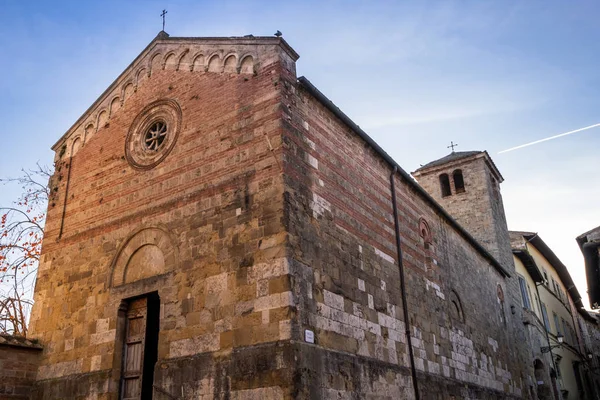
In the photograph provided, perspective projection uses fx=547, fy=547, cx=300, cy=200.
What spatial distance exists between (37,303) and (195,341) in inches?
195

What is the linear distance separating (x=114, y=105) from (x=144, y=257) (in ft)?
13.8

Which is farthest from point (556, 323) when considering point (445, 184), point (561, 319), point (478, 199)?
point (445, 184)

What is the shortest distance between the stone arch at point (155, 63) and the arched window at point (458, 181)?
54.2 ft

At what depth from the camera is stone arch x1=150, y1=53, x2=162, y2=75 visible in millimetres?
11897

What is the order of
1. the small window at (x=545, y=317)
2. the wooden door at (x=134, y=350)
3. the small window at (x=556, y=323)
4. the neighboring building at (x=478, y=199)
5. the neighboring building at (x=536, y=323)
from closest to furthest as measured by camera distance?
1. the wooden door at (x=134, y=350)
2. the neighboring building at (x=536, y=323)
3. the neighboring building at (x=478, y=199)
4. the small window at (x=545, y=317)
5. the small window at (x=556, y=323)

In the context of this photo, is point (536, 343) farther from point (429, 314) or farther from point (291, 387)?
point (291, 387)

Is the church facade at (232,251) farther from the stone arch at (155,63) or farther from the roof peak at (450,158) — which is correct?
the roof peak at (450,158)

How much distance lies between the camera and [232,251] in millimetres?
8836

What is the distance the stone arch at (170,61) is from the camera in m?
11.5

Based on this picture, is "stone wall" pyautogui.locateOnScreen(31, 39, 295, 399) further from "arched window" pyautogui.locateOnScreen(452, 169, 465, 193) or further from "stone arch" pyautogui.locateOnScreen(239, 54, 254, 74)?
"arched window" pyautogui.locateOnScreen(452, 169, 465, 193)

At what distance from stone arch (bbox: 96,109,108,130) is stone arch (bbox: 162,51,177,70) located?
6.51 ft

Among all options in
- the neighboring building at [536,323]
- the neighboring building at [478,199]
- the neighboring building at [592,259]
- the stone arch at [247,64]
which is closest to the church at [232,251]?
the stone arch at [247,64]

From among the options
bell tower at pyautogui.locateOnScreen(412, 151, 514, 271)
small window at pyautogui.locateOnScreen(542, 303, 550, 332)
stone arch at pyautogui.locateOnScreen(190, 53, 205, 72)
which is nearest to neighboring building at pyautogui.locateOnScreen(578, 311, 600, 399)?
small window at pyautogui.locateOnScreen(542, 303, 550, 332)

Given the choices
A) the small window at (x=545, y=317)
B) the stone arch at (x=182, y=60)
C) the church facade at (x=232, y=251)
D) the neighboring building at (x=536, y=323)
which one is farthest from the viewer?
the small window at (x=545, y=317)
